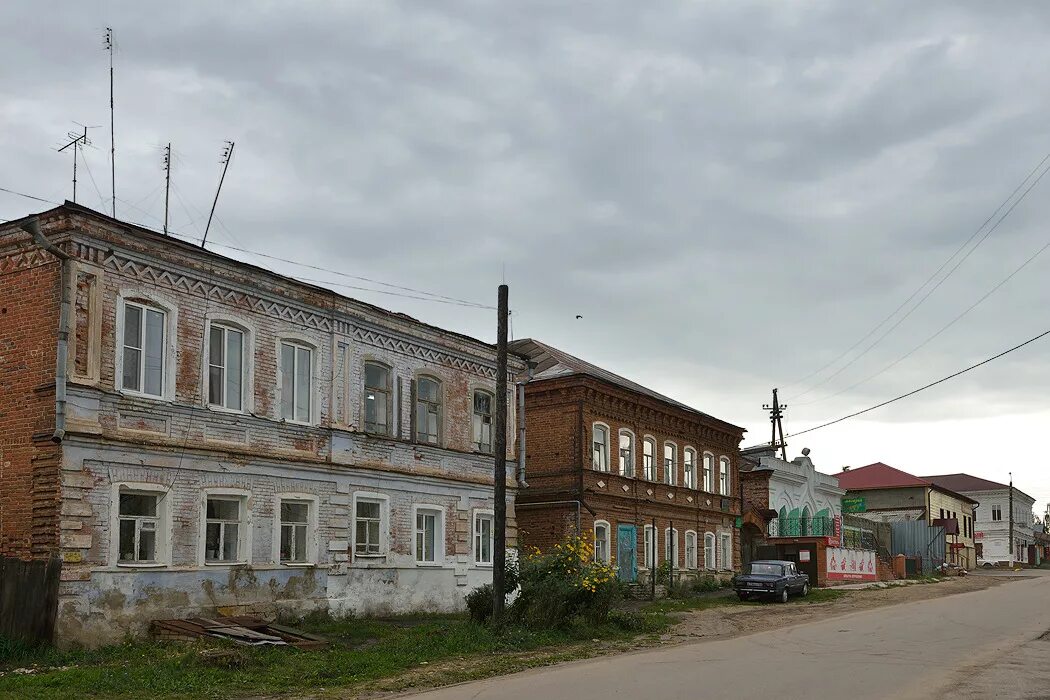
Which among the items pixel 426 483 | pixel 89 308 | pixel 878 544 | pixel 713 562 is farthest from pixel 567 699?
pixel 878 544

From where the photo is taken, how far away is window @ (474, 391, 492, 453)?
28.7 meters

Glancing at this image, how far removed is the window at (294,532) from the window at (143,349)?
416 cm

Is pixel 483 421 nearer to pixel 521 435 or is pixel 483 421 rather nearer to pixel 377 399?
pixel 521 435

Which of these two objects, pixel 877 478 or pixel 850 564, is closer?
pixel 850 564

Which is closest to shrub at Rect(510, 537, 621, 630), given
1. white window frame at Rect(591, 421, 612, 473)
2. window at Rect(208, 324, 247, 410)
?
window at Rect(208, 324, 247, 410)

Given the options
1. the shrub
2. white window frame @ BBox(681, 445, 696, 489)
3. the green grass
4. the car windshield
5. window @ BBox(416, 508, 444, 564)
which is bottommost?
the car windshield

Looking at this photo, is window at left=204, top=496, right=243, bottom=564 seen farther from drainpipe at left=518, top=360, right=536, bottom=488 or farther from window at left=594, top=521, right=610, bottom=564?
window at left=594, top=521, right=610, bottom=564

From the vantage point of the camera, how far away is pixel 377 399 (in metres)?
25.2

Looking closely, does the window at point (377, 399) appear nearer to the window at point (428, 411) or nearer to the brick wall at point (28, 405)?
the window at point (428, 411)

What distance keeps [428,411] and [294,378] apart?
506 centimetres

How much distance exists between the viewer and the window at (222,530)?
20219 mm

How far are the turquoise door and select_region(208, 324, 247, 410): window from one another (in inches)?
708

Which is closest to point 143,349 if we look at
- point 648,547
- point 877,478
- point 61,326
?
point 61,326

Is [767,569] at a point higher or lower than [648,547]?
lower
